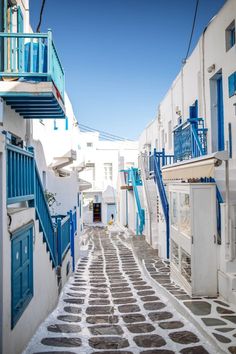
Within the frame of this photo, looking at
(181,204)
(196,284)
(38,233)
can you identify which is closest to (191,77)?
(181,204)

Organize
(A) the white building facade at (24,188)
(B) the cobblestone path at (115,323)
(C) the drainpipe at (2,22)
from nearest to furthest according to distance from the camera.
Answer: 1. (A) the white building facade at (24,188)
2. (B) the cobblestone path at (115,323)
3. (C) the drainpipe at (2,22)

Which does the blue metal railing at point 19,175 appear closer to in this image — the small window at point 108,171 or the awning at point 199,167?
the awning at point 199,167

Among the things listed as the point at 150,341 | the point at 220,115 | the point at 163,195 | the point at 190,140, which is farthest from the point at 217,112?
the point at 150,341

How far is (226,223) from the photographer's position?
7.05 meters

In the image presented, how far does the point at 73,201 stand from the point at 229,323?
36.6 feet

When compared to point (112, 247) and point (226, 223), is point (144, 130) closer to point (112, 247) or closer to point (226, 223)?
point (112, 247)

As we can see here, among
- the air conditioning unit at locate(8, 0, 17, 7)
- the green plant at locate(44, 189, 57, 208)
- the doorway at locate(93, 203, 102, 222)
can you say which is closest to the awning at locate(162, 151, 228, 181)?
the air conditioning unit at locate(8, 0, 17, 7)

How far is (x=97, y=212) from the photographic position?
3784 centimetres

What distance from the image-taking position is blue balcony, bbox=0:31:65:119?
7332 mm

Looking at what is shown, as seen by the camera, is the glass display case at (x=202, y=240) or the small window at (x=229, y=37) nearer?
the glass display case at (x=202, y=240)

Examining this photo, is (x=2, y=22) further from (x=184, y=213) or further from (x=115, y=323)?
(x=115, y=323)

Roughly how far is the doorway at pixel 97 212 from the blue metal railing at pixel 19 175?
31737 mm

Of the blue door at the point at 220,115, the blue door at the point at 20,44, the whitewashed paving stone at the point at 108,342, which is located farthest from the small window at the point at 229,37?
the whitewashed paving stone at the point at 108,342

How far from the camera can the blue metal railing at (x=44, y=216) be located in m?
6.63
